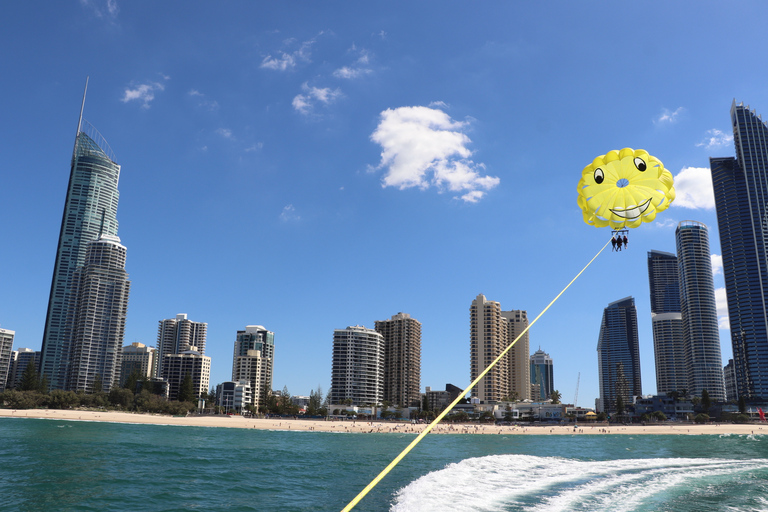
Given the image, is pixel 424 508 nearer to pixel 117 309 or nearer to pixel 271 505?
pixel 271 505

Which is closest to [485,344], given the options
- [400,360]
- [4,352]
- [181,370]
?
[400,360]

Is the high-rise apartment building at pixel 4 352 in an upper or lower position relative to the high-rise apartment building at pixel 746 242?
lower

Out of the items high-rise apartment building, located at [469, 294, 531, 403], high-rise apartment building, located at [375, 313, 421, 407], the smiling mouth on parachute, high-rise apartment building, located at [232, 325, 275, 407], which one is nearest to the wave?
the smiling mouth on parachute

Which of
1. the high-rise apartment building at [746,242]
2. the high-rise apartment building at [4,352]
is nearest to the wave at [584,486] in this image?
the high-rise apartment building at [746,242]

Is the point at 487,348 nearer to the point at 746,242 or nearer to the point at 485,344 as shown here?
the point at 485,344

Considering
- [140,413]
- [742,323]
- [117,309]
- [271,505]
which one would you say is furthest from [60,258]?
[742,323]

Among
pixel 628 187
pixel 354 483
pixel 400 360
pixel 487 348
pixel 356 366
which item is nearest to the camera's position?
pixel 628 187

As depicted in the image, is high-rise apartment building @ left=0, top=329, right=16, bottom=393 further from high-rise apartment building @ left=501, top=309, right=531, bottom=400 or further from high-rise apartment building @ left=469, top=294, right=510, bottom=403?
high-rise apartment building @ left=501, top=309, right=531, bottom=400

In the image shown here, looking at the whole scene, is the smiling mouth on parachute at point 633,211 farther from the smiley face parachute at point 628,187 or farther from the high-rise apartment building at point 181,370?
the high-rise apartment building at point 181,370
